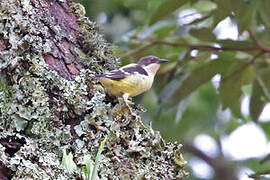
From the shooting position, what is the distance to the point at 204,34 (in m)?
4.36

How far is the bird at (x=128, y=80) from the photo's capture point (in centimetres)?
285

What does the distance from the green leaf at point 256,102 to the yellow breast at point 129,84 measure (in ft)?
4.25

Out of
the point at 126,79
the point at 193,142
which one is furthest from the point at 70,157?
the point at 193,142

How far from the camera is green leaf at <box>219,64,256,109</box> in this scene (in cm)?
450

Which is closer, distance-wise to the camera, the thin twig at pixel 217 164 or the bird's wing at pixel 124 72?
the bird's wing at pixel 124 72

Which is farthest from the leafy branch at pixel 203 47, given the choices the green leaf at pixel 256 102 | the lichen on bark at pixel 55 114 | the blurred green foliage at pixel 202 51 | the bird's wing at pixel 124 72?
the lichen on bark at pixel 55 114

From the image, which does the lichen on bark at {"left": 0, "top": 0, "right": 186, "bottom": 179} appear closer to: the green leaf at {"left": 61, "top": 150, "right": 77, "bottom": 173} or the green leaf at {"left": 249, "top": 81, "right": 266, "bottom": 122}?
the green leaf at {"left": 61, "top": 150, "right": 77, "bottom": 173}

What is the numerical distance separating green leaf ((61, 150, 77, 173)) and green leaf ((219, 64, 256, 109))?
2330 millimetres

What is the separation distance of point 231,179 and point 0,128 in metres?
4.93

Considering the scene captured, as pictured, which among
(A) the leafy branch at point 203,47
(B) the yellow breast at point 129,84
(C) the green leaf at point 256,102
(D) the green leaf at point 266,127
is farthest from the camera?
(D) the green leaf at point 266,127

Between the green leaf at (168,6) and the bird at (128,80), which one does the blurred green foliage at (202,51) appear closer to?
the green leaf at (168,6)

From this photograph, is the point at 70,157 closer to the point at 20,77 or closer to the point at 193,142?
the point at 20,77

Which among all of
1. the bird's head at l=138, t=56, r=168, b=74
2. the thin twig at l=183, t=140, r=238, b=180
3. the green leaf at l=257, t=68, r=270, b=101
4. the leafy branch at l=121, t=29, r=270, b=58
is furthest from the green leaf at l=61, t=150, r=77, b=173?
the thin twig at l=183, t=140, r=238, b=180

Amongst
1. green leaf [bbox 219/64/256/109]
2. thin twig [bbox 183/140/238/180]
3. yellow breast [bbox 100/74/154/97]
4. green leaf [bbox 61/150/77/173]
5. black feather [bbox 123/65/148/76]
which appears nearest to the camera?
green leaf [bbox 61/150/77/173]
